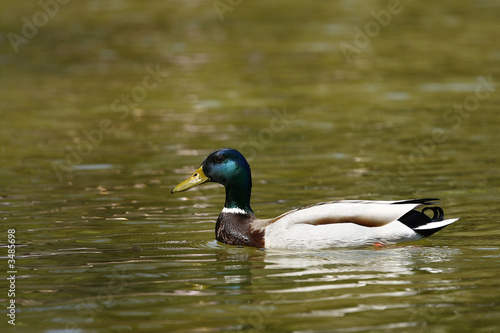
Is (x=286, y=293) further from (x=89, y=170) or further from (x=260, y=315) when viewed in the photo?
(x=89, y=170)

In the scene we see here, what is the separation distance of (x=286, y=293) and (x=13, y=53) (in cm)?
2281

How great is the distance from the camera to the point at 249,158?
15.6 meters

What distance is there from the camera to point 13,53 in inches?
1169
